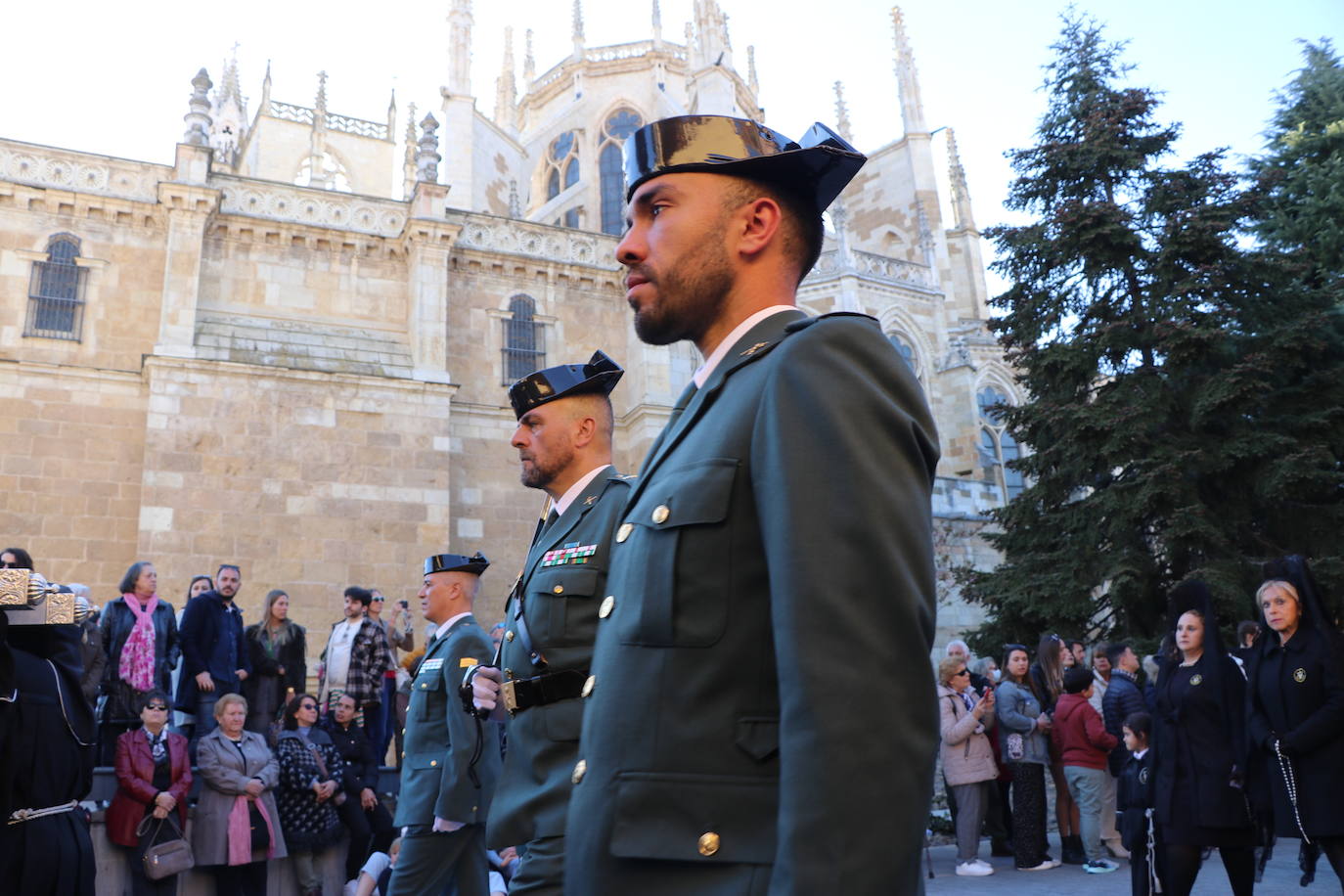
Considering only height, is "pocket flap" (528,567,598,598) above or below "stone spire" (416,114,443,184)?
below

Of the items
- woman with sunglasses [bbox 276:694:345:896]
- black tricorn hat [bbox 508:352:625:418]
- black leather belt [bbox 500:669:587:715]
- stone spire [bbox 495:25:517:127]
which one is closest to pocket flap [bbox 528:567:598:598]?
black leather belt [bbox 500:669:587:715]

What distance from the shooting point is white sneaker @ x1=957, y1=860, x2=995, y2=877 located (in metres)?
8.78

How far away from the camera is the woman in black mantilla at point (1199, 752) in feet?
19.1

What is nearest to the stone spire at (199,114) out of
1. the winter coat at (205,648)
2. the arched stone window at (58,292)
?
the arched stone window at (58,292)

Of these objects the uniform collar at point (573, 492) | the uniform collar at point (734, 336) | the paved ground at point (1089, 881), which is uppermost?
the uniform collar at point (573, 492)

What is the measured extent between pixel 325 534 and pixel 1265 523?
47.9ft

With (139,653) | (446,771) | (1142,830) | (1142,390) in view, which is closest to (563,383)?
(446,771)

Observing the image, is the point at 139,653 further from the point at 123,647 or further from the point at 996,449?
the point at 996,449

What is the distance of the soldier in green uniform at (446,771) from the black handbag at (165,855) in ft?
10.2

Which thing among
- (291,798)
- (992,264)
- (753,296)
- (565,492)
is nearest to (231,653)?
(291,798)

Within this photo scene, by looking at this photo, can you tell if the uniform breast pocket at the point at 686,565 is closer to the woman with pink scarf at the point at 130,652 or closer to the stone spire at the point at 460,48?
the woman with pink scarf at the point at 130,652

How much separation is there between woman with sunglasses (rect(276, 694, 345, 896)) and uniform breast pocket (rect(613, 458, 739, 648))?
7.92 meters

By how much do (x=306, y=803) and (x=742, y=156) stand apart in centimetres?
815

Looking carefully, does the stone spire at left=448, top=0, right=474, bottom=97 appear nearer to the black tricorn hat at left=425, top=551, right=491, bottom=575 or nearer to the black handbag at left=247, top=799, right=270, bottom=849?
the black handbag at left=247, top=799, right=270, bottom=849
